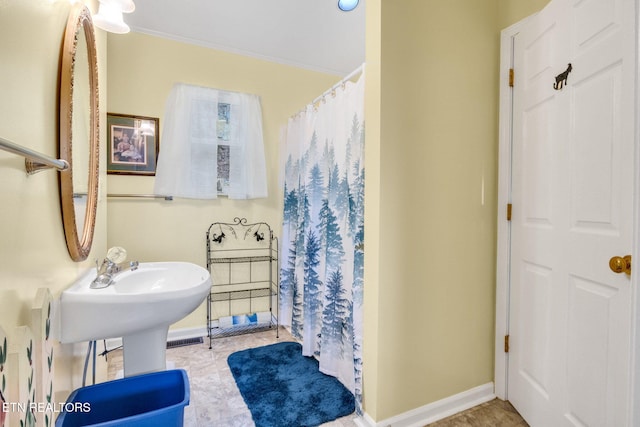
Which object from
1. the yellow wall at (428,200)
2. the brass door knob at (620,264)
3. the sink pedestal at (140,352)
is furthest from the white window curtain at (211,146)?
the brass door knob at (620,264)

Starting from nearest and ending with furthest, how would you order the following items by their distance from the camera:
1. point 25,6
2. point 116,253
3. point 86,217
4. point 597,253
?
1. point 25,6
2. point 597,253
3. point 86,217
4. point 116,253

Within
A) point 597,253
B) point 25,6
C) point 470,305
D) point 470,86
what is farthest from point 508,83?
point 25,6

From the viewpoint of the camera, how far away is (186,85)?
8.14ft

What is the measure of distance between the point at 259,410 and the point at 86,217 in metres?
1.32

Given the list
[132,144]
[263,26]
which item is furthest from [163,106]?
[263,26]

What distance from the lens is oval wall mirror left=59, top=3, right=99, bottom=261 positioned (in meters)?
1.03

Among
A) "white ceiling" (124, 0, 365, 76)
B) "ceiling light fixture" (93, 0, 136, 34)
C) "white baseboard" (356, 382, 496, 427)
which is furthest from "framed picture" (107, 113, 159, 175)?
"white baseboard" (356, 382, 496, 427)

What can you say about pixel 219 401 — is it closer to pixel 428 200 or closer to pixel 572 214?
pixel 428 200

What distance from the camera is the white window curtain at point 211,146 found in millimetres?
2438

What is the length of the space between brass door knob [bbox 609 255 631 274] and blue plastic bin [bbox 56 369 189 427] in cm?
168

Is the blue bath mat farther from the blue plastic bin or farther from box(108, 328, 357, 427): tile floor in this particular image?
the blue plastic bin

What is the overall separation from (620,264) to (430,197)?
77 cm

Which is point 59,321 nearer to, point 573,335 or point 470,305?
point 470,305

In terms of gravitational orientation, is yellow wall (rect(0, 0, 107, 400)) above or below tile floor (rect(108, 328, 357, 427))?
above
